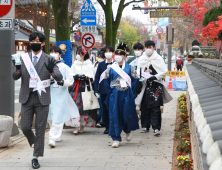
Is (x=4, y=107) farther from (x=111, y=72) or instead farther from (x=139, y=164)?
(x=139, y=164)

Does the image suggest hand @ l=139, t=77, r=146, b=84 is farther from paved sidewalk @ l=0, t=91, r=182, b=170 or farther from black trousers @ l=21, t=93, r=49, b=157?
black trousers @ l=21, t=93, r=49, b=157

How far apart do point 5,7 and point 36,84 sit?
A: 8.48ft

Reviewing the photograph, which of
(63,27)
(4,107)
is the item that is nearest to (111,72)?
(4,107)

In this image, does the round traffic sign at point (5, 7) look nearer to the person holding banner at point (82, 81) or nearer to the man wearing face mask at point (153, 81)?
the person holding banner at point (82, 81)

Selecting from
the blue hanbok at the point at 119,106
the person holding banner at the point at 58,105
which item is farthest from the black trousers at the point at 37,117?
the blue hanbok at the point at 119,106

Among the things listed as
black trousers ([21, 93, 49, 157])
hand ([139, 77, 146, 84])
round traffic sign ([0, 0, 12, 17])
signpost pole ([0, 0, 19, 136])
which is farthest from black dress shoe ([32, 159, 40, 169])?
round traffic sign ([0, 0, 12, 17])

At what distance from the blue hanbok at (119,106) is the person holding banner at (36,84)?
1.71 metres

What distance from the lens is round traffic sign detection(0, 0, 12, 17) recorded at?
6.91m

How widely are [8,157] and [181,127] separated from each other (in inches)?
165

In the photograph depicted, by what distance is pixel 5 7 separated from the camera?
6.95 metres

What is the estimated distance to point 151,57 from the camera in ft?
25.7

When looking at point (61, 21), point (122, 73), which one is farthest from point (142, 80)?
point (61, 21)

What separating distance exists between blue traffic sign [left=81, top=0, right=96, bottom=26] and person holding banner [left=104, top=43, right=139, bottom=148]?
5.36 m

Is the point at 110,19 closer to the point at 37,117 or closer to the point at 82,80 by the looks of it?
the point at 82,80
